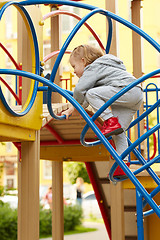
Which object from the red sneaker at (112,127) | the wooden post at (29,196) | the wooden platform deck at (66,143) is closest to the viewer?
the red sneaker at (112,127)

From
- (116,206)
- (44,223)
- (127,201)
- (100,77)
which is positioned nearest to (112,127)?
(100,77)

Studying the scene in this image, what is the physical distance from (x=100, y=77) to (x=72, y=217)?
→ 10.4 meters

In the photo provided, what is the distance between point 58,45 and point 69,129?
5.29 feet

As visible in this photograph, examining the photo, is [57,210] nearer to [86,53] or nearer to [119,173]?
[119,173]

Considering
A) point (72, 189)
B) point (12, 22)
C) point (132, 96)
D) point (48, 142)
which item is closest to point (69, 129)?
point (48, 142)

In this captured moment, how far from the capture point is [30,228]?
11.3 feet

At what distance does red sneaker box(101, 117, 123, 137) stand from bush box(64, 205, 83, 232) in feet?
33.0

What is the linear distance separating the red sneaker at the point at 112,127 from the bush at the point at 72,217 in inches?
396

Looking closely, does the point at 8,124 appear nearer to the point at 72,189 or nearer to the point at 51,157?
the point at 51,157

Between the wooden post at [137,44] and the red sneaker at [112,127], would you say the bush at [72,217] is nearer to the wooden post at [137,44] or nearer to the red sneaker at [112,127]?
the wooden post at [137,44]

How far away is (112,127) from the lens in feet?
8.90

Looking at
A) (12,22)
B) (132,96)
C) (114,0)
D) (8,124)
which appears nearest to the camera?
(132,96)

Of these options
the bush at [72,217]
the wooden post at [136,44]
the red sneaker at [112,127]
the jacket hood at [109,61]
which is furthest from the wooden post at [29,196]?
the bush at [72,217]

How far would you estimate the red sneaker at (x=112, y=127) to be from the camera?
2682 millimetres
